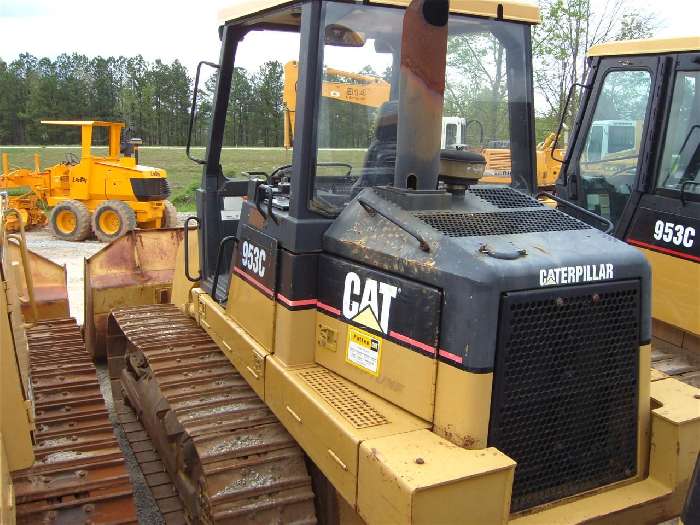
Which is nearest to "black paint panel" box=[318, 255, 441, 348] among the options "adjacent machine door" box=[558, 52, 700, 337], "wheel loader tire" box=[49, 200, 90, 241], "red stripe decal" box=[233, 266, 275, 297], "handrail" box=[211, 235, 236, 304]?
"red stripe decal" box=[233, 266, 275, 297]

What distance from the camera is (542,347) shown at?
264 cm

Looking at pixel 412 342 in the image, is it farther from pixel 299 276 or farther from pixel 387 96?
pixel 387 96

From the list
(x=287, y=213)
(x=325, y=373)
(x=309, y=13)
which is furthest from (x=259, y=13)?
(x=325, y=373)

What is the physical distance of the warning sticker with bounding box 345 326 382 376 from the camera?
2842 mm

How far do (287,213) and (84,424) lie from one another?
5.35 feet

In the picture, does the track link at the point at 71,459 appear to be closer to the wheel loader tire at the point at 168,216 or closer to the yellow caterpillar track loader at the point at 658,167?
the yellow caterpillar track loader at the point at 658,167

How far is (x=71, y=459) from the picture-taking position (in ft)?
10.8

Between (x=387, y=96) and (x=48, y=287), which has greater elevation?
(x=387, y=96)

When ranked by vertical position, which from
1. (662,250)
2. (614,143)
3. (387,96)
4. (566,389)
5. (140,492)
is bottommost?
(140,492)

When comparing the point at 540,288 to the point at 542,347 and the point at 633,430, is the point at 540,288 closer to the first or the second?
the point at 542,347

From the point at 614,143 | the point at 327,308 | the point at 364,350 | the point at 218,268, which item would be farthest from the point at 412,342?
the point at 614,143

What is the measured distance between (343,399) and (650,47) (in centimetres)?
391

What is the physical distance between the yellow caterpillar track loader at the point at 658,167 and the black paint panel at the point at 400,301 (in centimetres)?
280

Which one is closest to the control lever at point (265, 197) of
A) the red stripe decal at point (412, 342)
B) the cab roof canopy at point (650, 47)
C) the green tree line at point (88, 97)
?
the red stripe decal at point (412, 342)
